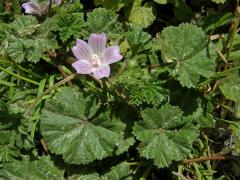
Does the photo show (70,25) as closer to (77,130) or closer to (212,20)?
Result: (77,130)

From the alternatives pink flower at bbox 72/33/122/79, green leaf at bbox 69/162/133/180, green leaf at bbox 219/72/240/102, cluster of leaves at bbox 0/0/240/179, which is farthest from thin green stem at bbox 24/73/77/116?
green leaf at bbox 219/72/240/102

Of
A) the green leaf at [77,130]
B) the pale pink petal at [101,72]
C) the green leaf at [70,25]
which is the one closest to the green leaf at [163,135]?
the green leaf at [77,130]

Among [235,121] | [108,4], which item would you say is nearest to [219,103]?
[235,121]

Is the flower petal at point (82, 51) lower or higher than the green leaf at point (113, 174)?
higher

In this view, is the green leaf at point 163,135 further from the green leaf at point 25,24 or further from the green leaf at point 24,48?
the green leaf at point 25,24

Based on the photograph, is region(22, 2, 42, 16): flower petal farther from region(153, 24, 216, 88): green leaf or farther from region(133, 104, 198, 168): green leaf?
region(133, 104, 198, 168): green leaf

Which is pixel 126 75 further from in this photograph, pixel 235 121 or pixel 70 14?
pixel 235 121

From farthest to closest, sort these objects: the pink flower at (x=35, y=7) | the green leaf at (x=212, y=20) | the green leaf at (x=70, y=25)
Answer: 1. the green leaf at (x=212, y=20)
2. the pink flower at (x=35, y=7)
3. the green leaf at (x=70, y=25)
